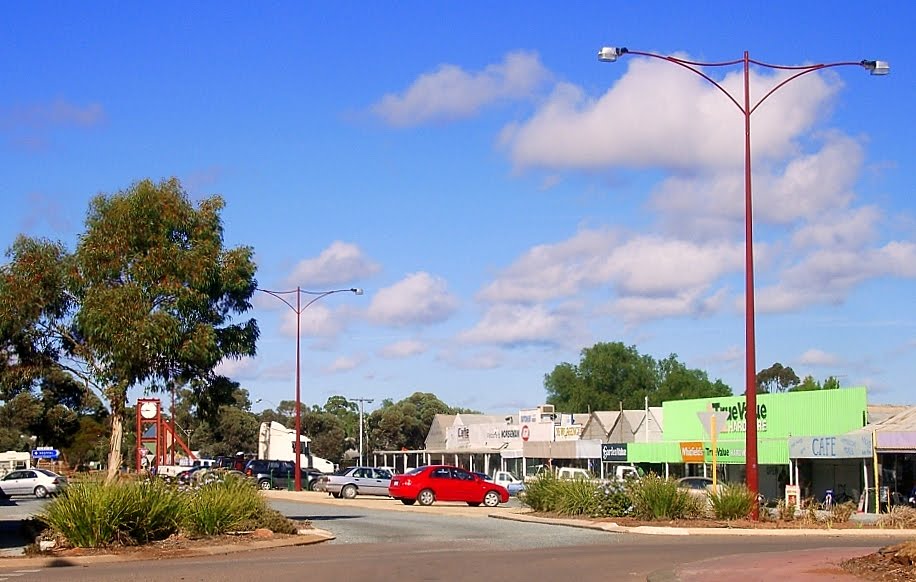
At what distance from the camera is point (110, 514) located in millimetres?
20109

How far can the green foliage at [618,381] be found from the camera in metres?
122

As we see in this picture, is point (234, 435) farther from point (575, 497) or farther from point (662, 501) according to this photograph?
point (662, 501)

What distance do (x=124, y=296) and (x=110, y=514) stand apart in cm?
605

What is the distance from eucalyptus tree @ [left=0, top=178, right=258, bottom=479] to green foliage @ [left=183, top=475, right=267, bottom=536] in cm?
317

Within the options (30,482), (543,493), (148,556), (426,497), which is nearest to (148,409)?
(148,556)

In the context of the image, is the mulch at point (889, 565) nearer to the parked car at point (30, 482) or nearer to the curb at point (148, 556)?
the curb at point (148, 556)

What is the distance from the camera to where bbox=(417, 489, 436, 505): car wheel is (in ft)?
138

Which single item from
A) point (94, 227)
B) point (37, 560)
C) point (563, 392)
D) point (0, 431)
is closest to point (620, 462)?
point (94, 227)

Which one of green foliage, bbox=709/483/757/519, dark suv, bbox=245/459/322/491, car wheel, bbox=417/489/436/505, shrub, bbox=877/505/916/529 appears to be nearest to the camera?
shrub, bbox=877/505/916/529

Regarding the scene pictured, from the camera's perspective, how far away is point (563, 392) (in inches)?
4973

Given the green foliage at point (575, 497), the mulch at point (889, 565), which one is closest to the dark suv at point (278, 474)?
the green foliage at point (575, 497)

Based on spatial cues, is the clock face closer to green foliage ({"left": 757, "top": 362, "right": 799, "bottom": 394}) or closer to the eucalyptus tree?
the eucalyptus tree

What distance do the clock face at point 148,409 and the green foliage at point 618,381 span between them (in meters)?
94.0

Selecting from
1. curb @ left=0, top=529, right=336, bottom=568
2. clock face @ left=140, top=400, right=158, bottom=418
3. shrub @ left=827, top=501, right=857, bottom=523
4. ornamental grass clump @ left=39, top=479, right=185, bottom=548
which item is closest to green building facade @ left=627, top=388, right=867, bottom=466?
shrub @ left=827, top=501, right=857, bottom=523
